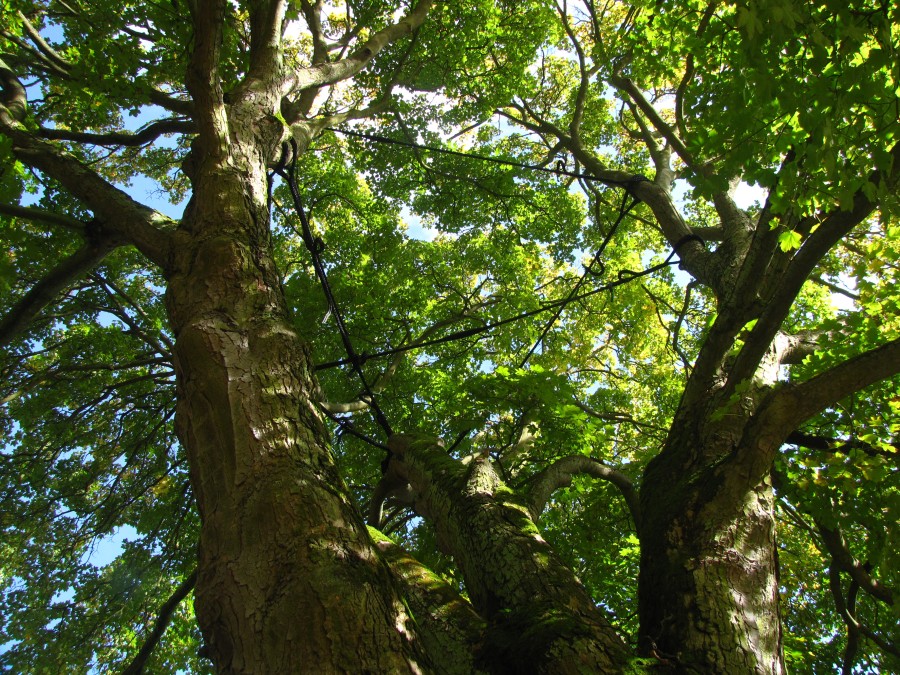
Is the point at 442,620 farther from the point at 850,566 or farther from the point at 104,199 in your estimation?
the point at 104,199

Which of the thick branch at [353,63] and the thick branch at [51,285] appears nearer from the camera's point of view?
the thick branch at [51,285]

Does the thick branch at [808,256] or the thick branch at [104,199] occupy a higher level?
the thick branch at [104,199]

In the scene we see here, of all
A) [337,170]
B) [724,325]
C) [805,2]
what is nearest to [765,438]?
[724,325]

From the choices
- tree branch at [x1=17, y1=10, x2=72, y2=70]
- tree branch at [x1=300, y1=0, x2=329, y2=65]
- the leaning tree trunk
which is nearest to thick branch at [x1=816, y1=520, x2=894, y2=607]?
the leaning tree trunk

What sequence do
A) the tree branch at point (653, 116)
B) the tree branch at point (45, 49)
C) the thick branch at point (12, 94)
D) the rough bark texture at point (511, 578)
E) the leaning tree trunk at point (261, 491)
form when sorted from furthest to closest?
the tree branch at point (653, 116) → the tree branch at point (45, 49) → the thick branch at point (12, 94) → the rough bark texture at point (511, 578) → the leaning tree trunk at point (261, 491)

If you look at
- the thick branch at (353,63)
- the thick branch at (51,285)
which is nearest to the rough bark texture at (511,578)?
the thick branch at (51,285)

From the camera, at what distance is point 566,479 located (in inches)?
158

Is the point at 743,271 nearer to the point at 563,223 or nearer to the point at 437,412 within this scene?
the point at 437,412

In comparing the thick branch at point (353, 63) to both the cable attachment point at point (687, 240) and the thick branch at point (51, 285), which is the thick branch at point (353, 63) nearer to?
the thick branch at point (51, 285)

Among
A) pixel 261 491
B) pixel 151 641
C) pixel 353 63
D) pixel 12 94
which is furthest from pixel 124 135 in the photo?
pixel 261 491

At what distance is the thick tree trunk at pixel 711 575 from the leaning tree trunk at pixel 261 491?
1.28 metres

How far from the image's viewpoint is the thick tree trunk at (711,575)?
6.86ft

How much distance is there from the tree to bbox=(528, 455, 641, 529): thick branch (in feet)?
0.09

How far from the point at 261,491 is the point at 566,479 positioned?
278 centimetres
